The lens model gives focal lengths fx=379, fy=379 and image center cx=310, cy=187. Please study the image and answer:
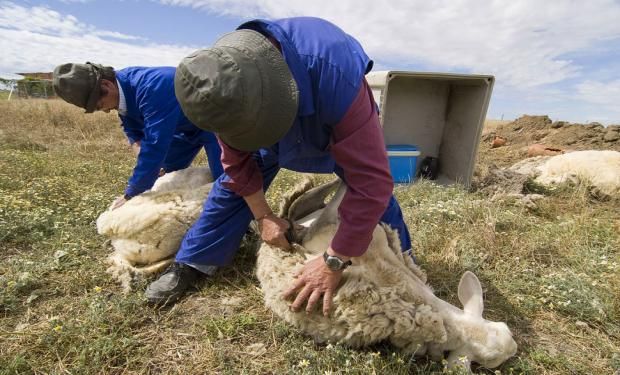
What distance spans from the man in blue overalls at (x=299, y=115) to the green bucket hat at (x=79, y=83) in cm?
160

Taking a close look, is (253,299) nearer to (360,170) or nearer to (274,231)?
(274,231)

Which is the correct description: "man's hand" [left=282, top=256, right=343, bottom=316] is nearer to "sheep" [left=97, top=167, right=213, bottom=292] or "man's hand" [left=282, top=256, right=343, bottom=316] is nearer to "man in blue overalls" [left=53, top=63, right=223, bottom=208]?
"sheep" [left=97, top=167, right=213, bottom=292]

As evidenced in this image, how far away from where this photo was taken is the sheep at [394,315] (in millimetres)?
1823

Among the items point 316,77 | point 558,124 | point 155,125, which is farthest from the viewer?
point 558,124

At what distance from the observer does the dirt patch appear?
855cm

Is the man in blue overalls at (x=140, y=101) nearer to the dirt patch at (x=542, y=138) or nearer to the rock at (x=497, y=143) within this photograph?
the dirt patch at (x=542, y=138)

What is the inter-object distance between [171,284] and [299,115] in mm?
1461

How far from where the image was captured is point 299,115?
1576mm

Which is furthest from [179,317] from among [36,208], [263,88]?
[36,208]

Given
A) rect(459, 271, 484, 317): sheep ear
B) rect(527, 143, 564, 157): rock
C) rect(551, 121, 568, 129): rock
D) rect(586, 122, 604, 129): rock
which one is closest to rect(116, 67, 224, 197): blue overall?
rect(459, 271, 484, 317): sheep ear

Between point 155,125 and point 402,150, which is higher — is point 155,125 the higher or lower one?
the higher one

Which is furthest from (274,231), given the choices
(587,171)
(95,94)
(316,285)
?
(587,171)

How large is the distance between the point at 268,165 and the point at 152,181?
3.64 feet

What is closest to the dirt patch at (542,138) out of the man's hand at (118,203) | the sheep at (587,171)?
the sheep at (587,171)
